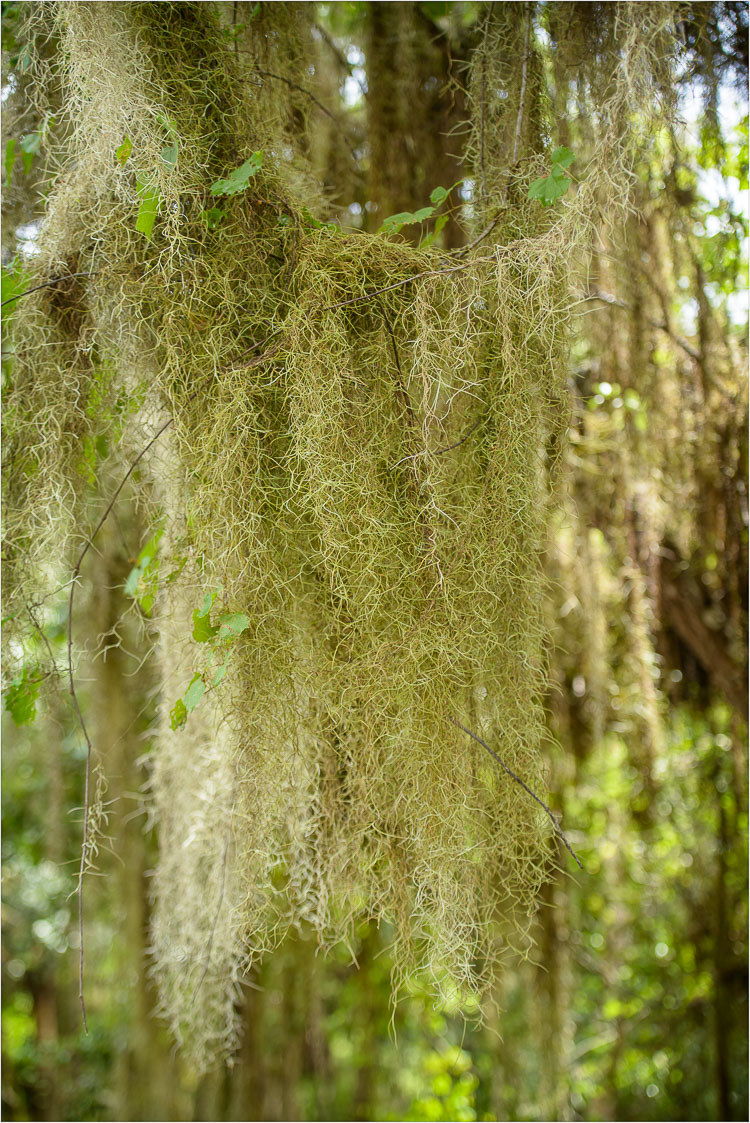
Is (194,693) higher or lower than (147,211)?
lower

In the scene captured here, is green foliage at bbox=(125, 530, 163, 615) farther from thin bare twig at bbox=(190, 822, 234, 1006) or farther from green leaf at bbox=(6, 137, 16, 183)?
green leaf at bbox=(6, 137, 16, 183)

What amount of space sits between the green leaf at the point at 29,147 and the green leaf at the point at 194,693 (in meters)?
0.78

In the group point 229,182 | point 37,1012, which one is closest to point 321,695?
point 229,182

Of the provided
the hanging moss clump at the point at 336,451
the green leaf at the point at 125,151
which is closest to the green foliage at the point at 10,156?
the hanging moss clump at the point at 336,451

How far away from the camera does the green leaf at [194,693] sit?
0.75m

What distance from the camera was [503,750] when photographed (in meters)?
0.82

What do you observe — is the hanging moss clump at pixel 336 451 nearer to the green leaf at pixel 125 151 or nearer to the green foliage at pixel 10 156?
the green leaf at pixel 125 151

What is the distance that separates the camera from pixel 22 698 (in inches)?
36.8

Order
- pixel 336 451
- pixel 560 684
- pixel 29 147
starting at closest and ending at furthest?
pixel 336 451 → pixel 29 147 → pixel 560 684

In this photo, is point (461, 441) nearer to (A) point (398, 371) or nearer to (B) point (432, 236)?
(A) point (398, 371)

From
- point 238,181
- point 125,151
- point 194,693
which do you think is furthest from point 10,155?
point 194,693

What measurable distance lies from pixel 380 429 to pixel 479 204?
36 centimetres

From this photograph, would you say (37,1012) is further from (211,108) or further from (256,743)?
(211,108)

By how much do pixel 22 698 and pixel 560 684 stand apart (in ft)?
3.87
